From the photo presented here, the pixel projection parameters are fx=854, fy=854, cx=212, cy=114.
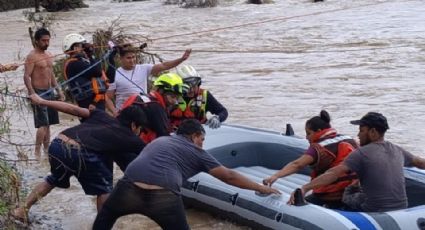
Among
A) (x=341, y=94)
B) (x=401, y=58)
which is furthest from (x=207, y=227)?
(x=401, y=58)

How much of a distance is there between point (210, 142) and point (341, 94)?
23.0 feet

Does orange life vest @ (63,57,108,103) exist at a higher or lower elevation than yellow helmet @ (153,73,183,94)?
lower

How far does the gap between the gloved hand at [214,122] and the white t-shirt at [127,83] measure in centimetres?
68

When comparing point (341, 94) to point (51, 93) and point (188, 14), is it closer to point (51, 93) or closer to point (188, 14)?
point (51, 93)

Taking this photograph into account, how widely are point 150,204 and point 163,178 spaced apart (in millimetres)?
177

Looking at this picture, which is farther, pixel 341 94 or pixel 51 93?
pixel 341 94

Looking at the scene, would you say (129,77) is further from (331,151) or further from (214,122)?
(331,151)

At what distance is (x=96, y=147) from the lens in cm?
615

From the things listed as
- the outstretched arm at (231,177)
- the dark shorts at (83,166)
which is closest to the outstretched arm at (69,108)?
the dark shorts at (83,166)

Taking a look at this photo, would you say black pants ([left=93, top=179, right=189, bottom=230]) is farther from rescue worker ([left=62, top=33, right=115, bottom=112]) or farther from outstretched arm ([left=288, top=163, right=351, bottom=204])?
rescue worker ([left=62, top=33, right=115, bottom=112])

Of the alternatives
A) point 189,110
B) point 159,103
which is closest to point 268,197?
point 159,103

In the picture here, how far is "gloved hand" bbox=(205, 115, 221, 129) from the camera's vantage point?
312 inches

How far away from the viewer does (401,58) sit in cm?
1895

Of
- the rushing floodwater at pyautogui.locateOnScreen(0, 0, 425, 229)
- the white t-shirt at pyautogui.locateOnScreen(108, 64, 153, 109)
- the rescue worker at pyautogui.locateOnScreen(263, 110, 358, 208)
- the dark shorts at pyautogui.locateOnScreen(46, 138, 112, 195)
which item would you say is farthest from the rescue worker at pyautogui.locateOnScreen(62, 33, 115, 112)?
the rescue worker at pyautogui.locateOnScreen(263, 110, 358, 208)
